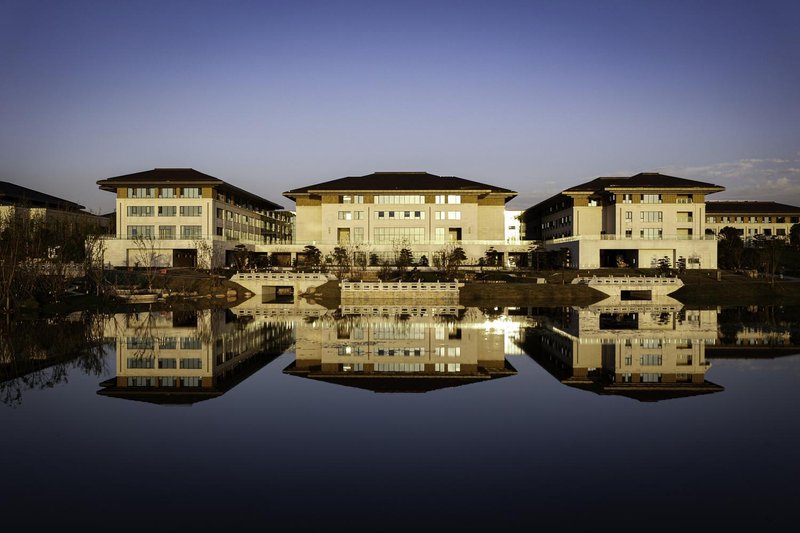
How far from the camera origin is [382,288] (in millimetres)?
40062

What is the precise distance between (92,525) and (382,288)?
109 ft

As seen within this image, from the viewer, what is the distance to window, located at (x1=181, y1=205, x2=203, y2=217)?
54.4 meters

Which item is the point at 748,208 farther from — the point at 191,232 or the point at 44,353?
the point at 44,353

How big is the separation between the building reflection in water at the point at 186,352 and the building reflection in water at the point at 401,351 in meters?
1.39

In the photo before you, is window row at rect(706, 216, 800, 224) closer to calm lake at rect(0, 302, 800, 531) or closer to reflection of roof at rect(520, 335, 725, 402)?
calm lake at rect(0, 302, 800, 531)

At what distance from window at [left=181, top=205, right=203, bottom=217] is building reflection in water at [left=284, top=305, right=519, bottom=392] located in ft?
92.3

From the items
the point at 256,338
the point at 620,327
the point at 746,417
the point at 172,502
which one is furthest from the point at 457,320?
the point at 172,502

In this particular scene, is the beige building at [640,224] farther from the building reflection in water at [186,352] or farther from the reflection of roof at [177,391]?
the reflection of roof at [177,391]

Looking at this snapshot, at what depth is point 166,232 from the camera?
5472 centimetres

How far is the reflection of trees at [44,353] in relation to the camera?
48.8 feet

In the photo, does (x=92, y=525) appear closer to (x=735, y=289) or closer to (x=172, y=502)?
(x=172, y=502)

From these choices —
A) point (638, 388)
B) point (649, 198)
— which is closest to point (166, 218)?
point (649, 198)

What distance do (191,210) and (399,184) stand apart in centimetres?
1960

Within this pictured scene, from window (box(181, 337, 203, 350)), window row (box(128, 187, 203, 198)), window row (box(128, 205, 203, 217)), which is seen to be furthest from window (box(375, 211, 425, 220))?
window (box(181, 337, 203, 350))
